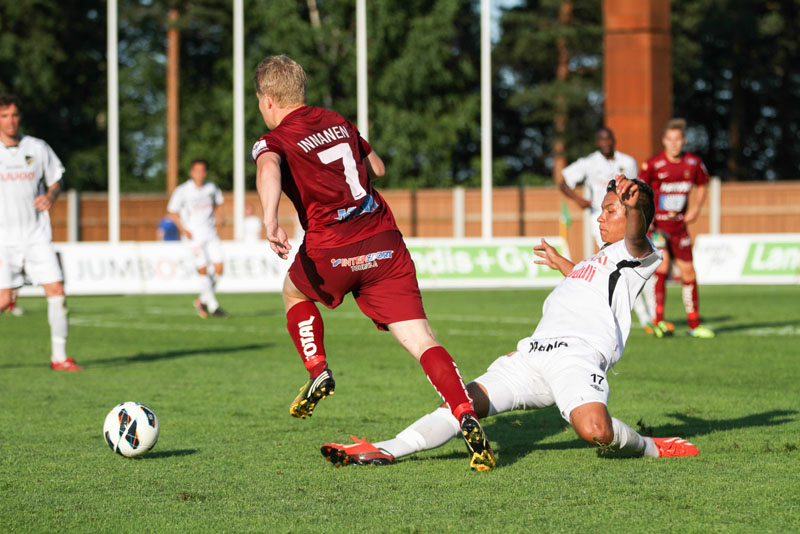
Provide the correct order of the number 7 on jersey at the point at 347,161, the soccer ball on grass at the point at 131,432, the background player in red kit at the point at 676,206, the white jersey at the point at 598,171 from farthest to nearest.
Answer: the white jersey at the point at 598,171 < the background player in red kit at the point at 676,206 < the soccer ball on grass at the point at 131,432 < the number 7 on jersey at the point at 347,161

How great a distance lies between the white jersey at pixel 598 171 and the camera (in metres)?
12.9

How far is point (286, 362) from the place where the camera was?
10.9 m

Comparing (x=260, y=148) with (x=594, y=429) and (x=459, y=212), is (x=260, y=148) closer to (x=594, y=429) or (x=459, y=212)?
(x=594, y=429)

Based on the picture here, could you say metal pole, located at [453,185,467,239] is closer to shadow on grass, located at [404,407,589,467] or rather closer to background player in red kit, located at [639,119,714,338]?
background player in red kit, located at [639,119,714,338]

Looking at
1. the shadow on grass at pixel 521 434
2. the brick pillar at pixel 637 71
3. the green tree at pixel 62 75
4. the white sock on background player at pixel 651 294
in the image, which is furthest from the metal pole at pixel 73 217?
the shadow on grass at pixel 521 434

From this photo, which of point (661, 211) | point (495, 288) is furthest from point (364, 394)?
point (495, 288)

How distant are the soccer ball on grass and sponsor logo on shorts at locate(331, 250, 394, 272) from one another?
1.40 meters

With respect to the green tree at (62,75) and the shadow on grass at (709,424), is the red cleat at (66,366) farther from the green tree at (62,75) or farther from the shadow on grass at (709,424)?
the green tree at (62,75)

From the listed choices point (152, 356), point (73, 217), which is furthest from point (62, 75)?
point (152, 356)

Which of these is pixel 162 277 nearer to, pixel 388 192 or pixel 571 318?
pixel 388 192

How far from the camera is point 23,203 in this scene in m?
9.69

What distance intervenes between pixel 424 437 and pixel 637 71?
1025 inches

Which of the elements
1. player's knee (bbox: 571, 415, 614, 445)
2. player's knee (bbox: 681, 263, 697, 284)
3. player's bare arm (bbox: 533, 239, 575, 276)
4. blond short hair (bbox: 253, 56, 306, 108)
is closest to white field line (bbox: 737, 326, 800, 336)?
player's knee (bbox: 681, 263, 697, 284)

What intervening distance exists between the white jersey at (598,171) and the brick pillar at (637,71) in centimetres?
1722
